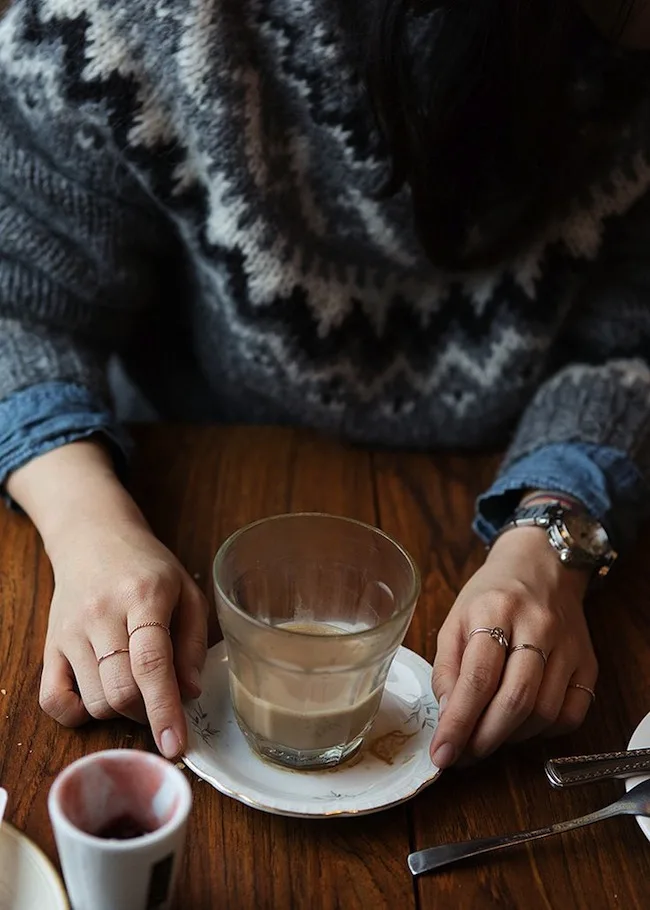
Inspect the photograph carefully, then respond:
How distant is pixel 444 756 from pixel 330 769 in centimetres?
7

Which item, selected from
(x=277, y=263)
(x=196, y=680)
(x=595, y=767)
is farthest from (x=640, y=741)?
(x=277, y=263)

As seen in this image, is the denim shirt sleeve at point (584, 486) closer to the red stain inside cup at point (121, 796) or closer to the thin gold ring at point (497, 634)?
the thin gold ring at point (497, 634)

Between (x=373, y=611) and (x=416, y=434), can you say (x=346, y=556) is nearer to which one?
(x=373, y=611)

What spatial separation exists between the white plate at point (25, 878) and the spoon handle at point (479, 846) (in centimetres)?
18

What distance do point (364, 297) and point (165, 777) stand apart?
0.56m

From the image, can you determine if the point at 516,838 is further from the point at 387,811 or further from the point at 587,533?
the point at 587,533

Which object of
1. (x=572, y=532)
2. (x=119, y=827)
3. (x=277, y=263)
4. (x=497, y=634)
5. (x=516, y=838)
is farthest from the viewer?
(x=277, y=263)

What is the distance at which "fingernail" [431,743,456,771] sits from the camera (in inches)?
21.3

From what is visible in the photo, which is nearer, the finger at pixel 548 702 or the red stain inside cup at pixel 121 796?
the red stain inside cup at pixel 121 796

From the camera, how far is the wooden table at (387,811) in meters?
0.49

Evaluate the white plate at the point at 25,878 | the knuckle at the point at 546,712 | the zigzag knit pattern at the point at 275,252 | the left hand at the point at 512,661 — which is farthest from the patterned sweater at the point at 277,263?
the white plate at the point at 25,878

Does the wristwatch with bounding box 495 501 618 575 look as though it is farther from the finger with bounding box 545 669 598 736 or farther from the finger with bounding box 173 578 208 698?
the finger with bounding box 173 578 208 698

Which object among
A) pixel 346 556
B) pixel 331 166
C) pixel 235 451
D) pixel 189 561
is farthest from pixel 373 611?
pixel 331 166

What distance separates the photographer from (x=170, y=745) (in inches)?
20.9
